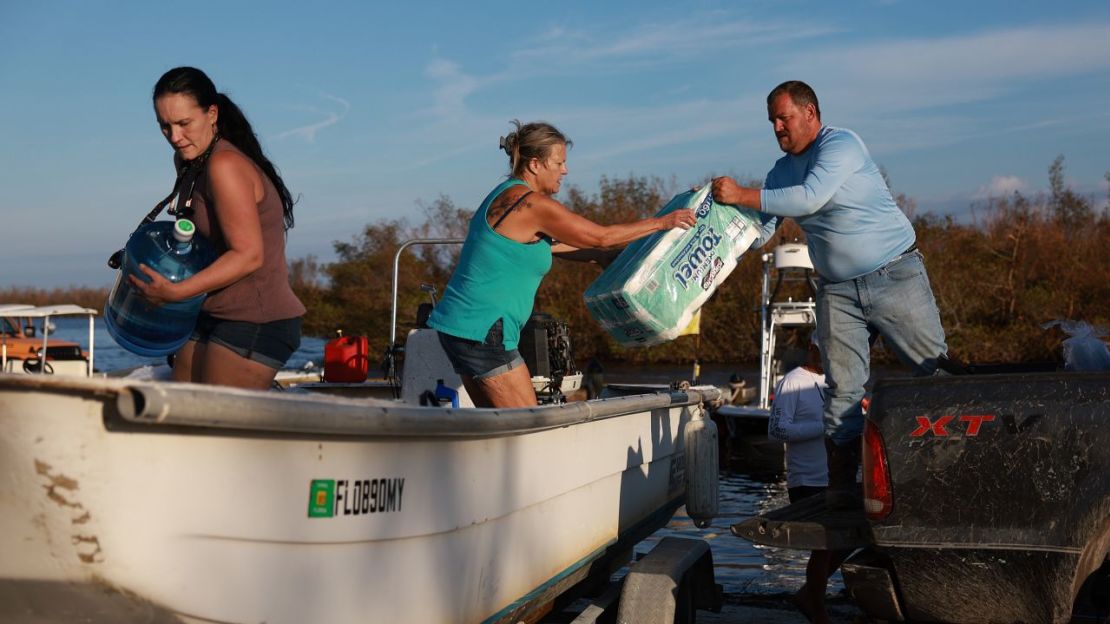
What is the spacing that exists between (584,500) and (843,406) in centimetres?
128

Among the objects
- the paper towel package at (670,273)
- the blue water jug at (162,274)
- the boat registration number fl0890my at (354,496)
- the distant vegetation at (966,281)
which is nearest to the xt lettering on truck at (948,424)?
the boat registration number fl0890my at (354,496)

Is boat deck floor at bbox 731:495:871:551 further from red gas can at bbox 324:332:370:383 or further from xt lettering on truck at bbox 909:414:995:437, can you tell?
red gas can at bbox 324:332:370:383

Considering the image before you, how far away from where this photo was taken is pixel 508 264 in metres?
5.11

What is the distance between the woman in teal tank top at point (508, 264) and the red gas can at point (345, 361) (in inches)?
122

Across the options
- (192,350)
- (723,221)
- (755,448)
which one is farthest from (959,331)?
(192,350)

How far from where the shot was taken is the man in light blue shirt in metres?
5.34

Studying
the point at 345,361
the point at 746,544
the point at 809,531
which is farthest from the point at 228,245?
the point at 746,544

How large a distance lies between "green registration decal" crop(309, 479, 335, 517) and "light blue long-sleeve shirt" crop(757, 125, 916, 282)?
2.58 meters

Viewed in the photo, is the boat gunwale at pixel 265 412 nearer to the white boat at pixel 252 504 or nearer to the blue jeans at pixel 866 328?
the white boat at pixel 252 504

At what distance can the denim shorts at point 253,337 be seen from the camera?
4.22 metres

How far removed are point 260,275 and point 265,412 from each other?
3.40 feet

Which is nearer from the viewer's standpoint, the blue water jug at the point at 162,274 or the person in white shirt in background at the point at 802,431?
the blue water jug at the point at 162,274

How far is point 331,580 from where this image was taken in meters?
3.79

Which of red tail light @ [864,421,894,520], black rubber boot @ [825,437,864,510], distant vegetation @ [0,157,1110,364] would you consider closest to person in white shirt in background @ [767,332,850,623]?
black rubber boot @ [825,437,864,510]
